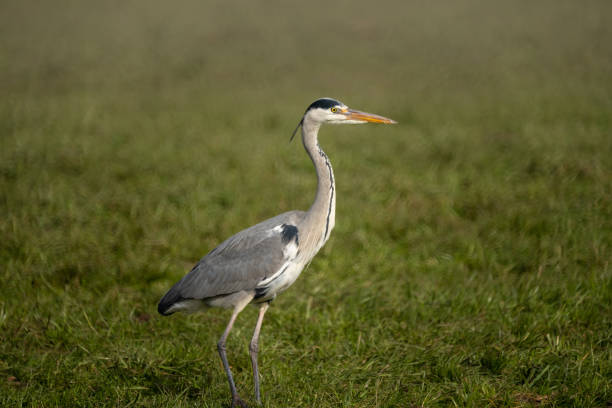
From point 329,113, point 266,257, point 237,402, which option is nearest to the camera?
point 237,402

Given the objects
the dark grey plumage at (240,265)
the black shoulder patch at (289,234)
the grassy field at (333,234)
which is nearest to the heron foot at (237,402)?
the grassy field at (333,234)

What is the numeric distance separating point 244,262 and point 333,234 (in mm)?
2464

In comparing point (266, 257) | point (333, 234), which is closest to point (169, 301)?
point (266, 257)

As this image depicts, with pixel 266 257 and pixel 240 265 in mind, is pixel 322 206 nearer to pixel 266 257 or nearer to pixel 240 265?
pixel 266 257

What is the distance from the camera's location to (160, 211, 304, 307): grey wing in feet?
11.0

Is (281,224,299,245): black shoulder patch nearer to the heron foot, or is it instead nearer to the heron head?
the heron head

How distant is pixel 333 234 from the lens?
5789 mm

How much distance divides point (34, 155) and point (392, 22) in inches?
532

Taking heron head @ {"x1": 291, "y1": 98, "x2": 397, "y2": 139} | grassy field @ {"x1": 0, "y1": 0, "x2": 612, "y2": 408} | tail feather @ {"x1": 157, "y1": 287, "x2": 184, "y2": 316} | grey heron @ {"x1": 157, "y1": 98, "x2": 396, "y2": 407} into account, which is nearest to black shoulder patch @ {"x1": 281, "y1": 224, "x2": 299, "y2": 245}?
grey heron @ {"x1": 157, "y1": 98, "x2": 396, "y2": 407}

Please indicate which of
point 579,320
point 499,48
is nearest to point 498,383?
point 579,320

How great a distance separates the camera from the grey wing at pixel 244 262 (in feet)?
11.0

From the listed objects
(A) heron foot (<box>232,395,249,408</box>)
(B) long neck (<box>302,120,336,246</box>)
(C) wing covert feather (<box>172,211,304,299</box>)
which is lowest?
(A) heron foot (<box>232,395,249,408</box>)

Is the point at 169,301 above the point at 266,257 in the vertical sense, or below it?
below

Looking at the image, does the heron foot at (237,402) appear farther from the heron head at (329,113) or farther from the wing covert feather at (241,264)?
the heron head at (329,113)
